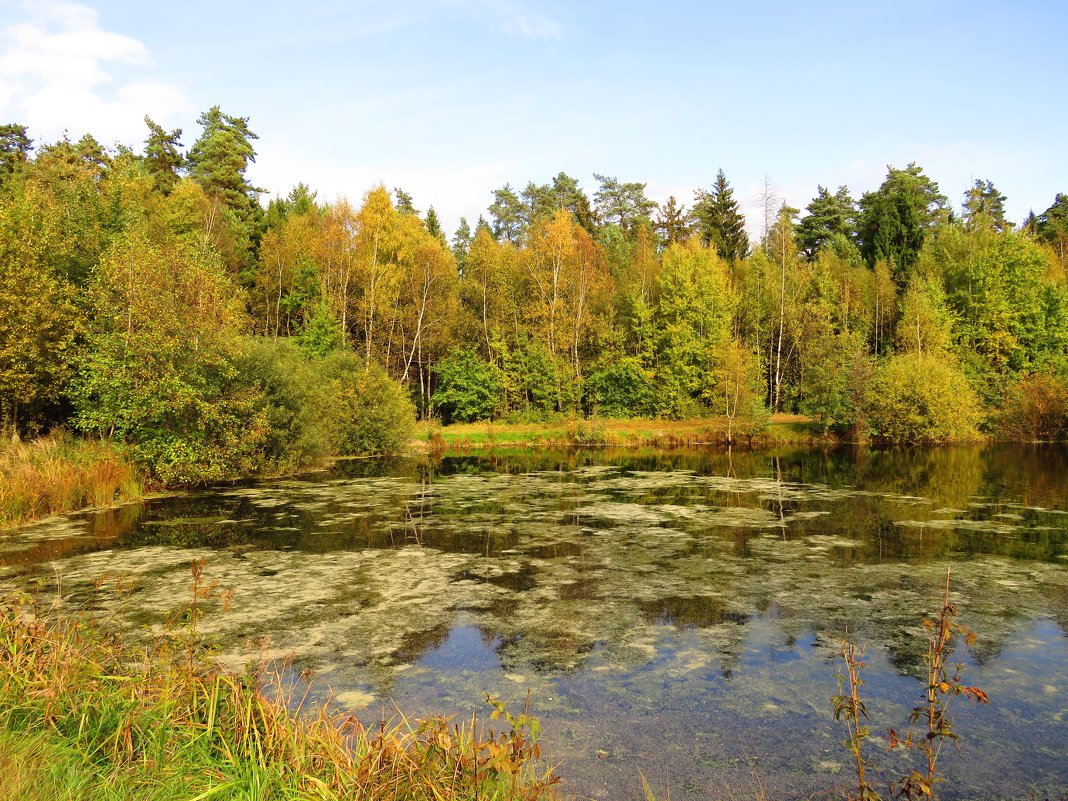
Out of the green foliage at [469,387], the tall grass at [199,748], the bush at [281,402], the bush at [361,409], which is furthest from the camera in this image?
the green foliage at [469,387]

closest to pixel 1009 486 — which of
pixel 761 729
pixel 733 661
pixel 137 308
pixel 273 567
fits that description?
pixel 733 661

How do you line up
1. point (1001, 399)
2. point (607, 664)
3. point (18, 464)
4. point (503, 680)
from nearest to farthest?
point (503, 680), point (607, 664), point (18, 464), point (1001, 399)

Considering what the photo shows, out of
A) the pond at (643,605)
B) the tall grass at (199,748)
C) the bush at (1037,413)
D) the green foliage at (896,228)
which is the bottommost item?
the pond at (643,605)

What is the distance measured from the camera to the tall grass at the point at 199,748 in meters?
3.81

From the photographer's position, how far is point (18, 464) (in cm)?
1595

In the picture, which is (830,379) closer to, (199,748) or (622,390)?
(622,390)

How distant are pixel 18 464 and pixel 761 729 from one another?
17.5 meters

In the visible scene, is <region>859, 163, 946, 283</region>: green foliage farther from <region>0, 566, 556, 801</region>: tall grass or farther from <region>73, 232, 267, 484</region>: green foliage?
<region>0, 566, 556, 801</region>: tall grass

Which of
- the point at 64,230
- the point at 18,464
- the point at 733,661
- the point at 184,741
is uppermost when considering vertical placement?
the point at 64,230

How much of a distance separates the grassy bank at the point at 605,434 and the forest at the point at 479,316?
3.97 ft

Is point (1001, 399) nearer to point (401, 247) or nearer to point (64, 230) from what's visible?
point (401, 247)

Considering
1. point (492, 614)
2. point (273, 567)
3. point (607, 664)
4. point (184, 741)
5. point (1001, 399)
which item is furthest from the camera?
point (1001, 399)

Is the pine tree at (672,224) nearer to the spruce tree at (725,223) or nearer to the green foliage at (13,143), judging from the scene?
the spruce tree at (725,223)

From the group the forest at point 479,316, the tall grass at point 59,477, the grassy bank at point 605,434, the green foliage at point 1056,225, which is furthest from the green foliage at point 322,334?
the green foliage at point 1056,225
